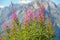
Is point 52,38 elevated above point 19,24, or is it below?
below

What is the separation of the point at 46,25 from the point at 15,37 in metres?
0.95

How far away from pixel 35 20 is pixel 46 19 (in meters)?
0.31

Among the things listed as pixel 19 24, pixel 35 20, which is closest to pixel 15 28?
pixel 19 24

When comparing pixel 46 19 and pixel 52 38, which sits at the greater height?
pixel 46 19

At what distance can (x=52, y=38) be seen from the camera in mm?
6750

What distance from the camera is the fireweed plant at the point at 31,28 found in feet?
21.4

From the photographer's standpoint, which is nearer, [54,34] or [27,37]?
[27,37]

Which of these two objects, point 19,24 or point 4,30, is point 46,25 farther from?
point 4,30

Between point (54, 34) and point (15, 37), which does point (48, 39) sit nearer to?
point (54, 34)

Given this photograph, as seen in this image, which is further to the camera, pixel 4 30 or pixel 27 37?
pixel 4 30

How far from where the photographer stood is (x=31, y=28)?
6.69 m

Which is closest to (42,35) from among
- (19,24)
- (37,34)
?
(37,34)

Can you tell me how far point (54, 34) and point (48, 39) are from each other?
34 cm

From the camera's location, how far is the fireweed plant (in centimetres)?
651
